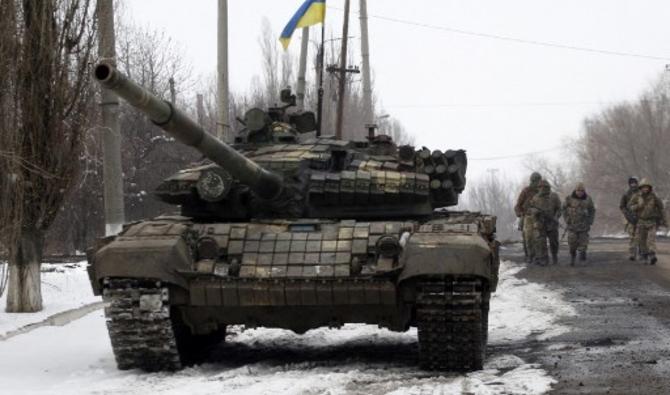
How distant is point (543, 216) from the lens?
19.5 meters

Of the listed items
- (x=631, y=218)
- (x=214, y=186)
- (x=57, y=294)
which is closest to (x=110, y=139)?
(x=57, y=294)

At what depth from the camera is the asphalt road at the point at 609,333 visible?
7.63m

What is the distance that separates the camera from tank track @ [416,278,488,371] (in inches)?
343

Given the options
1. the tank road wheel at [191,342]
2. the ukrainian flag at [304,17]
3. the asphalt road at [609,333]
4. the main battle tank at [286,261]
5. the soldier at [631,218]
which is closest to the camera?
the asphalt road at [609,333]

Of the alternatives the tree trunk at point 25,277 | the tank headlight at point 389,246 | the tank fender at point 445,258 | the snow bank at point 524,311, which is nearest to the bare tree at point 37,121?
the tree trunk at point 25,277

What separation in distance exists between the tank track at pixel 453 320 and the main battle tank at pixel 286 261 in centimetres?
1

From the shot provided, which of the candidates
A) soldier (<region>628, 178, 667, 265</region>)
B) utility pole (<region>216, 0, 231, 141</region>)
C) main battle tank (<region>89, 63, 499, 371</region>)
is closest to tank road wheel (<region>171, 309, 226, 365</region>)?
main battle tank (<region>89, 63, 499, 371</region>)

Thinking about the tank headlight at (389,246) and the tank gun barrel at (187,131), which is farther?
the tank headlight at (389,246)

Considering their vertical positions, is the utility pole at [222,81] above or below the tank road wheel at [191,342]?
above

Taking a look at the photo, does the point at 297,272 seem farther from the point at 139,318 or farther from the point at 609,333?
the point at 609,333

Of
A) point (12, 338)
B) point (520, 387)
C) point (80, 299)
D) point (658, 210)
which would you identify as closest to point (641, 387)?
point (520, 387)

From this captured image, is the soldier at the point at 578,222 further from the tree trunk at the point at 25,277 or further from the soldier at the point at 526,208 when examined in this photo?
the tree trunk at the point at 25,277

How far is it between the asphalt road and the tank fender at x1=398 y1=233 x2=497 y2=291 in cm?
97

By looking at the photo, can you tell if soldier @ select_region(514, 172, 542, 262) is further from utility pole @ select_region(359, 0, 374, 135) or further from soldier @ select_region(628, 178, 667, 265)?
utility pole @ select_region(359, 0, 374, 135)
